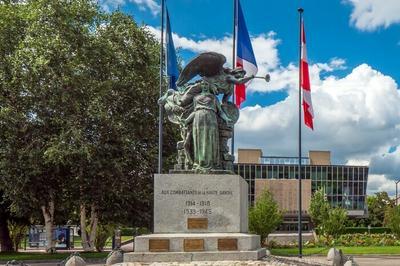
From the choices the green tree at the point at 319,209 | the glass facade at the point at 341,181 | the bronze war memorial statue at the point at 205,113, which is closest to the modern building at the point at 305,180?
the glass facade at the point at 341,181

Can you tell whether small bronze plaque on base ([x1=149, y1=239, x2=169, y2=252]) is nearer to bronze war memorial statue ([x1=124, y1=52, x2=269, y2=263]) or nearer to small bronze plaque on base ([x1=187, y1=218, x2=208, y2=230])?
bronze war memorial statue ([x1=124, y1=52, x2=269, y2=263])

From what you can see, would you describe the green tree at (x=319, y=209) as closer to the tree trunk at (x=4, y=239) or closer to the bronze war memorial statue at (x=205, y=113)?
the tree trunk at (x=4, y=239)

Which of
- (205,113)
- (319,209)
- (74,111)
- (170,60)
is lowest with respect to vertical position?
(319,209)

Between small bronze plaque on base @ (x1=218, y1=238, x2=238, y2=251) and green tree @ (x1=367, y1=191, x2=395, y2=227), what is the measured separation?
95.3 meters

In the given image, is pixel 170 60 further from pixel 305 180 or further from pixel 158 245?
pixel 305 180

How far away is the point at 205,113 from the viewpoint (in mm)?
15578

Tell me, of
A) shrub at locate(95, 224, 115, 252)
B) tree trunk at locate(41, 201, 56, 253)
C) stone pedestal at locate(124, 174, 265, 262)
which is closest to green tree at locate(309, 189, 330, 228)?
shrub at locate(95, 224, 115, 252)

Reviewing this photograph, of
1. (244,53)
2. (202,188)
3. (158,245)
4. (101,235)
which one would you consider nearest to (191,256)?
(158,245)

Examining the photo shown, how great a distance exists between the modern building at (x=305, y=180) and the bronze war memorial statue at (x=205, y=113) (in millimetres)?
87760

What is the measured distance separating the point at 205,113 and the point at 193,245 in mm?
3410

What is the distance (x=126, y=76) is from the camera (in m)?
34.3

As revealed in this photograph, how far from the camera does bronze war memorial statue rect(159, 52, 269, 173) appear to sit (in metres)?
15.5

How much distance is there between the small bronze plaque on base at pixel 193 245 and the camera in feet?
46.3

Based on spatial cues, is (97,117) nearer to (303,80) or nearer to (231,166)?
(303,80)
